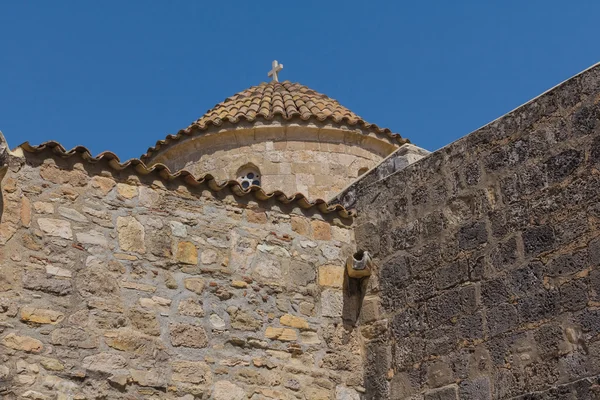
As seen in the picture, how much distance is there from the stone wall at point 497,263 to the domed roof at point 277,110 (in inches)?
167

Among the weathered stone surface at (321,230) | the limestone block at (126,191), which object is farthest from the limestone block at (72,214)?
the weathered stone surface at (321,230)

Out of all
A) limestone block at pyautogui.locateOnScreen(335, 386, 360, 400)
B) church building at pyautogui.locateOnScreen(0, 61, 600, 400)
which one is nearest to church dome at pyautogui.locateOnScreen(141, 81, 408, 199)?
church building at pyautogui.locateOnScreen(0, 61, 600, 400)

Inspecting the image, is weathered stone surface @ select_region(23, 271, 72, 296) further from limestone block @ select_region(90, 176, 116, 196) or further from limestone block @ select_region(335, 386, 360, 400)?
limestone block @ select_region(335, 386, 360, 400)

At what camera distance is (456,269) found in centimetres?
770

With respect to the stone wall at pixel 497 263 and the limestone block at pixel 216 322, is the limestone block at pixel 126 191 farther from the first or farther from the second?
the stone wall at pixel 497 263

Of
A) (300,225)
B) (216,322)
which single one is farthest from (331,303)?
(216,322)

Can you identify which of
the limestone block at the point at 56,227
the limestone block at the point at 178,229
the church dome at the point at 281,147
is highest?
the church dome at the point at 281,147

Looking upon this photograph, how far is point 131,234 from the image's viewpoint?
294 inches

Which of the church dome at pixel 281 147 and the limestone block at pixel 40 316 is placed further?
the church dome at pixel 281 147

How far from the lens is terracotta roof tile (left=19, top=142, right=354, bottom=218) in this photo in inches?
287

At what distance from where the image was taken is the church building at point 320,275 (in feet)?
22.4

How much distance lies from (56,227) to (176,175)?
3.63ft

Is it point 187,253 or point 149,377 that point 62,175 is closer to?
point 187,253

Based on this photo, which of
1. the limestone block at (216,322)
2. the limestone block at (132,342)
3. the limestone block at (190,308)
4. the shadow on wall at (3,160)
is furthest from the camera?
the limestone block at (216,322)
